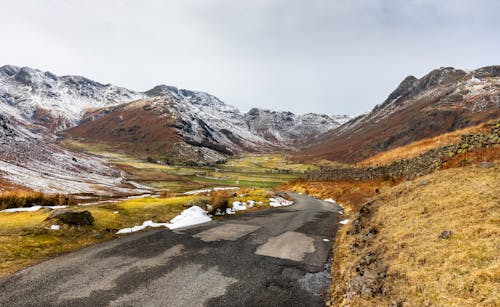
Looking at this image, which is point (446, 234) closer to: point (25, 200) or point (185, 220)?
point (185, 220)

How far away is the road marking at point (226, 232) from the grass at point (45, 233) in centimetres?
440

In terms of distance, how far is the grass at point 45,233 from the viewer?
12789 millimetres

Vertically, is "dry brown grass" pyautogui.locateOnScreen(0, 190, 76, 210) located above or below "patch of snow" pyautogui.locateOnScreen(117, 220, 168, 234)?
above

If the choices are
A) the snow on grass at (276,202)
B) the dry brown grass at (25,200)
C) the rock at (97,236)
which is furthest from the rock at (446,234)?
the snow on grass at (276,202)

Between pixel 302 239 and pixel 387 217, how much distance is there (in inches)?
220

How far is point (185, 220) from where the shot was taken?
73.9 feet

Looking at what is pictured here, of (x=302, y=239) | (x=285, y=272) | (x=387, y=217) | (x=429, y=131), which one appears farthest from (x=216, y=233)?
(x=429, y=131)

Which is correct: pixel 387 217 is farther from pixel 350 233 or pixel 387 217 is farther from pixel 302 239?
pixel 302 239

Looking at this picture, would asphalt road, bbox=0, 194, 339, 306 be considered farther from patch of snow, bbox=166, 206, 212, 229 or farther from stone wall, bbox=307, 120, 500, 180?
stone wall, bbox=307, 120, 500, 180

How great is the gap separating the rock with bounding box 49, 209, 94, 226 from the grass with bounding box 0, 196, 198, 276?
1.27 feet

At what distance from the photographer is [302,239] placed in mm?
19250

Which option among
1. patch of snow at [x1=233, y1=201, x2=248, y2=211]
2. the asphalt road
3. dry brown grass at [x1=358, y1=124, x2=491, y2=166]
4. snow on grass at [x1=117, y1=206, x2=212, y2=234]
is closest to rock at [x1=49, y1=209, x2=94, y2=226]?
snow on grass at [x1=117, y1=206, x2=212, y2=234]

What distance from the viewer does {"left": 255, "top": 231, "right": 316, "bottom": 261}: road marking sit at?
51.5 feet

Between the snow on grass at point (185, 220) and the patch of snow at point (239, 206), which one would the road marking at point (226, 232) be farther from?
the patch of snow at point (239, 206)
